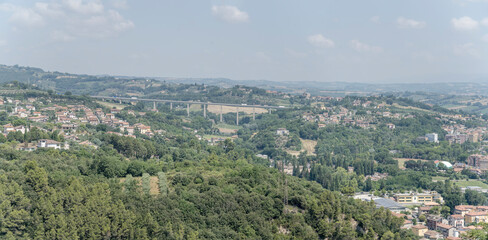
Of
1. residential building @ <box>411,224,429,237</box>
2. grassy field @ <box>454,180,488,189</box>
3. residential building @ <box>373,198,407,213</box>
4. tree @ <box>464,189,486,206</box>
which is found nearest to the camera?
residential building @ <box>411,224,429,237</box>

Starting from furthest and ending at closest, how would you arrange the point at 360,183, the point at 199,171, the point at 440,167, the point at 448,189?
the point at 440,167 → the point at 360,183 → the point at 448,189 → the point at 199,171

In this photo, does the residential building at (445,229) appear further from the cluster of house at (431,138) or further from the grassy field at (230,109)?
the grassy field at (230,109)

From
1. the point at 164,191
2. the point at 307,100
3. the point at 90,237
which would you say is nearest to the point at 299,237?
the point at 164,191

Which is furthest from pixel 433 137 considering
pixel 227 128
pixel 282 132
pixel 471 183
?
pixel 227 128

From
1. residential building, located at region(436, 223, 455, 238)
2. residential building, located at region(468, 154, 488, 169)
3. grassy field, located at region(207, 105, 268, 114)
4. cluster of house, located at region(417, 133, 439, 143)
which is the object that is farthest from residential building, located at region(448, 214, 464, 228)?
grassy field, located at region(207, 105, 268, 114)

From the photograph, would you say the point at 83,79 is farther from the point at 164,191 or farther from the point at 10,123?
the point at 164,191

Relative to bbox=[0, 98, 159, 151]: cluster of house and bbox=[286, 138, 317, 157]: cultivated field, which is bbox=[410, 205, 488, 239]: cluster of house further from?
bbox=[0, 98, 159, 151]: cluster of house

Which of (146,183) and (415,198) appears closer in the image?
(146,183)

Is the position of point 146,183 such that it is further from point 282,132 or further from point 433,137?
point 433,137
